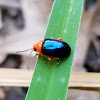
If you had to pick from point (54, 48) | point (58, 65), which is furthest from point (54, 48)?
point (58, 65)

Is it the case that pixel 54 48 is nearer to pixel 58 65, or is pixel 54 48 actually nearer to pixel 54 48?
pixel 54 48

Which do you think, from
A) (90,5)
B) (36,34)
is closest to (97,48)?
(90,5)

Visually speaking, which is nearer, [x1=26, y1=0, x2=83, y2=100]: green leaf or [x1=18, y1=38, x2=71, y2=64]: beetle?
[x1=26, y1=0, x2=83, y2=100]: green leaf

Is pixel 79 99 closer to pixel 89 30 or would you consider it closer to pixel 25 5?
pixel 89 30

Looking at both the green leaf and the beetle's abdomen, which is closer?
the green leaf

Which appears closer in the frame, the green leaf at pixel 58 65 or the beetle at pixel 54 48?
the green leaf at pixel 58 65
